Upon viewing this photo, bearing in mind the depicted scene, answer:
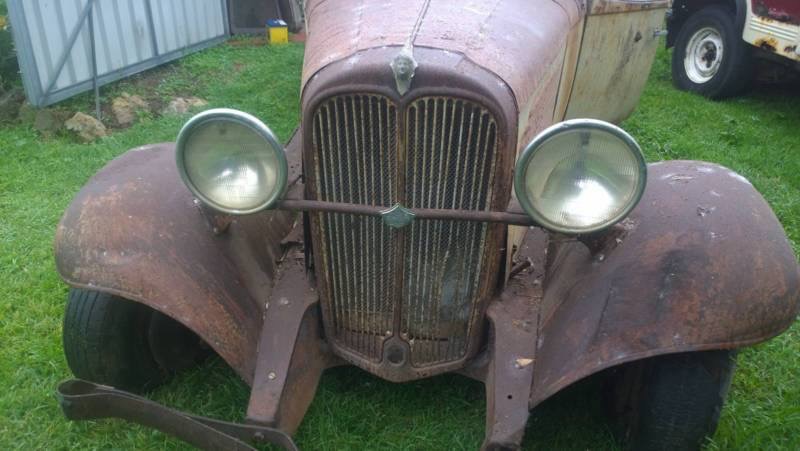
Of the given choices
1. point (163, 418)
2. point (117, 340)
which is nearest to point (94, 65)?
point (117, 340)

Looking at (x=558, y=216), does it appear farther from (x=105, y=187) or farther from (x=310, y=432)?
(x=105, y=187)

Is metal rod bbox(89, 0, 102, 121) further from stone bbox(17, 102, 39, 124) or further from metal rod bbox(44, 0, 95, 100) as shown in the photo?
stone bbox(17, 102, 39, 124)

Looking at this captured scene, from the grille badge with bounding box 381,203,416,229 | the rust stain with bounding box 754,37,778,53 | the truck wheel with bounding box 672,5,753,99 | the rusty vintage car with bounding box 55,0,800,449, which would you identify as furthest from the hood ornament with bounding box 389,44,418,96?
the truck wheel with bounding box 672,5,753,99

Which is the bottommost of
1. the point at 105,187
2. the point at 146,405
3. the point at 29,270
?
the point at 29,270

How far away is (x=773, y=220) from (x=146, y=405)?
2171 millimetres

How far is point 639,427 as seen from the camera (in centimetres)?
247

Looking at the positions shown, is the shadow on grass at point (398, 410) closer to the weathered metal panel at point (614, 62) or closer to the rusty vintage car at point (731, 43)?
the weathered metal panel at point (614, 62)

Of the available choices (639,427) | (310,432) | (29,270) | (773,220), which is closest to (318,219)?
(310,432)

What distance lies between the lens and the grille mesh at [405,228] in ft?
7.22

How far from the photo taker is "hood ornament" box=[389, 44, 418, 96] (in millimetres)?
2084

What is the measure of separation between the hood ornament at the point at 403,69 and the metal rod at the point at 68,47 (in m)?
4.93

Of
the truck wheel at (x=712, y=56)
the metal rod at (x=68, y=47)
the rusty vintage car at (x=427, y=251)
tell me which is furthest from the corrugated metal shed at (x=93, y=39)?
the truck wheel at (x=712, y=56)

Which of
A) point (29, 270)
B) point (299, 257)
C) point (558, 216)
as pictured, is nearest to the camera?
point (558, 216)

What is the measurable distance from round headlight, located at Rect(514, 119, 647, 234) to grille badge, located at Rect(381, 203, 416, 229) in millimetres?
343
